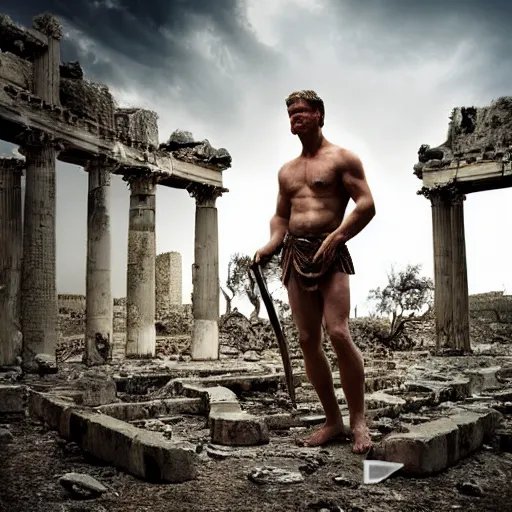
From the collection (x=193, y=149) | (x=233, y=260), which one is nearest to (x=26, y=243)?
(x=193, y=149)

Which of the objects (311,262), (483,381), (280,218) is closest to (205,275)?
(483,381)

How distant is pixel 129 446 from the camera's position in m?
3.73

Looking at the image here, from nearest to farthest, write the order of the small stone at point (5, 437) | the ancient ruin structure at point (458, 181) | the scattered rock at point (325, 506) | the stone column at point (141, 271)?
the scattered rock at point (325, 506)
the small stone at point (5, 437)
the stone column at point (141, 271)
the ancient ruin structure at point (458, 181)

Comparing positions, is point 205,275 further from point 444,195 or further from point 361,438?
point 361,438

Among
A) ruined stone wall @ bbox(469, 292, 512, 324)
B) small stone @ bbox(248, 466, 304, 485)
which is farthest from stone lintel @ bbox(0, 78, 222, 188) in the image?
ruined stone wall @ bbox(469, 292, 512, 324)

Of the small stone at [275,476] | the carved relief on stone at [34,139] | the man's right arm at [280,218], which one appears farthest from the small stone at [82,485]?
the carved relief on stone at [34,139]

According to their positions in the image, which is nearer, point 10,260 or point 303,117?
point 303,117

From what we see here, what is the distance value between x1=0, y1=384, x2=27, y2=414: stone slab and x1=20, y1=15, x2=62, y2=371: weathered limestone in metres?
5.10

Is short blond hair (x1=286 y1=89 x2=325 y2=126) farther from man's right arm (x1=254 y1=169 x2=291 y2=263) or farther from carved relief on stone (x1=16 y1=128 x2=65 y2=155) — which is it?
carved relief on stone (x1=16 y1=128 x2=65 y2=155)

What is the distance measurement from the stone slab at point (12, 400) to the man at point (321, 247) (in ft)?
11.7

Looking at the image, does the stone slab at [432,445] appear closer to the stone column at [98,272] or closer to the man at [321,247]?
the man at [321,247]

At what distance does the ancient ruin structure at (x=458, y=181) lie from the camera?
1672cm

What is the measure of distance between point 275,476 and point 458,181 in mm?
15124

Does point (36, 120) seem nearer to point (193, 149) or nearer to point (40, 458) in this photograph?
point (193, 149)
